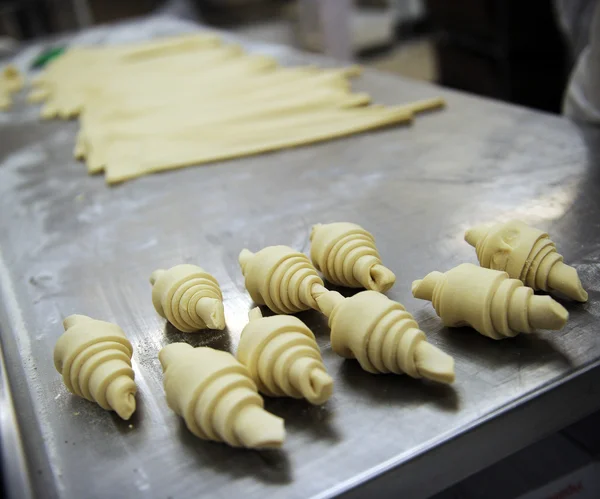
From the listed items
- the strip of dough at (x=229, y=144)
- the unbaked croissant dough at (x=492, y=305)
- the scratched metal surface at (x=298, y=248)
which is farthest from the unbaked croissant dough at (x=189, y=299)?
the strip of dough at (x=229, y=144)

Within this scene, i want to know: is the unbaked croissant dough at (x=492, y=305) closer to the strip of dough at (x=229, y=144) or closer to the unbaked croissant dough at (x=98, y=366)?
the unbaked croissant dough at (x=98, y=366)

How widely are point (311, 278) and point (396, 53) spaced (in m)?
6.06

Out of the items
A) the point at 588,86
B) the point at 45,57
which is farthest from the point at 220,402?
the point at 45,57

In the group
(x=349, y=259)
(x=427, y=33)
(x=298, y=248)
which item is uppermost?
(x=349, y=259)

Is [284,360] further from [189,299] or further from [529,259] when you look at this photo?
[529,259]

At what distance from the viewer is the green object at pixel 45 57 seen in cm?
366

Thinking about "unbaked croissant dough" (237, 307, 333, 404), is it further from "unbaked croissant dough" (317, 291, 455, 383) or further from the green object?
the green object

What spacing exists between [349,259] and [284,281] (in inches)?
4.6

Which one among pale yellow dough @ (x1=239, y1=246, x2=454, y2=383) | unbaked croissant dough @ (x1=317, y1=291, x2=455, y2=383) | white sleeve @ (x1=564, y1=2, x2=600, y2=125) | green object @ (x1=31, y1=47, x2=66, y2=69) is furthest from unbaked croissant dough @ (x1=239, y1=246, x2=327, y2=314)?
green object @ (x1=31, y1=47, x2=66, y2=69)

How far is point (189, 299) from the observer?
97 cm

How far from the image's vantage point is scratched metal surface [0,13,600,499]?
29.3 inches

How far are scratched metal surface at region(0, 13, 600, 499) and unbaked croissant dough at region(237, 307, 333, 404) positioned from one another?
0.14 feet

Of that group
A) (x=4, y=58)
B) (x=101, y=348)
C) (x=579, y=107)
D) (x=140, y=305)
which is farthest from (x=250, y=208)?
(x=4, y=58)

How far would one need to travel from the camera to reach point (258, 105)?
6.98 ft
